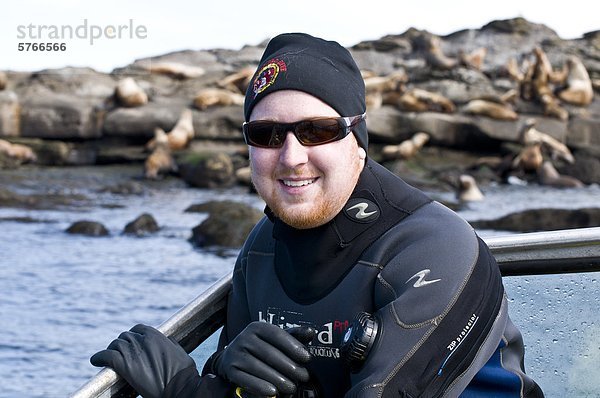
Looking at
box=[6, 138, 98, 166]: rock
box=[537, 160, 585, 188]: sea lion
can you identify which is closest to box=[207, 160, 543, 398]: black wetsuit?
box=[537, 160, 585, 188]: sea lion

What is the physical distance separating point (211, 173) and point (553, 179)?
769 cm

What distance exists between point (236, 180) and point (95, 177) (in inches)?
122

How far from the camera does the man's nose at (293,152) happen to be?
8.53 feet

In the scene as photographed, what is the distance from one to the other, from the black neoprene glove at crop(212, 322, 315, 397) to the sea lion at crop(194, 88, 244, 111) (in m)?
22.2

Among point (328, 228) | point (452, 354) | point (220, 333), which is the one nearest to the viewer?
point (452, 354)

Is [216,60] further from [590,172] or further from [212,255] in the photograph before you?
[212,255]

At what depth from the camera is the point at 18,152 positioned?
22.5m

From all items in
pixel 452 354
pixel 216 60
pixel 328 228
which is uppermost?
pixel 328 228

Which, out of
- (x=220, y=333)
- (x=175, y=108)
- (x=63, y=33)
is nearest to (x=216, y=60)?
(x=175, y=108)

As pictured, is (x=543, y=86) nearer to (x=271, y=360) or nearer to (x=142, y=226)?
(x=142, y=226)

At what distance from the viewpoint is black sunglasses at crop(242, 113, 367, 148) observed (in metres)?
2.60

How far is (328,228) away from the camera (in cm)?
272

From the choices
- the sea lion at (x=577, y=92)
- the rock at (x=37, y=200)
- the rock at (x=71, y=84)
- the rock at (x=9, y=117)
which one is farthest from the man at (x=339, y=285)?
the sea lion at (x=577, y=92)

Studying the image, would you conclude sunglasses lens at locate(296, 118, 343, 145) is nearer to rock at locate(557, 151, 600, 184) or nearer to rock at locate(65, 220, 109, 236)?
rock at locate(65, 220, 109, 236)
